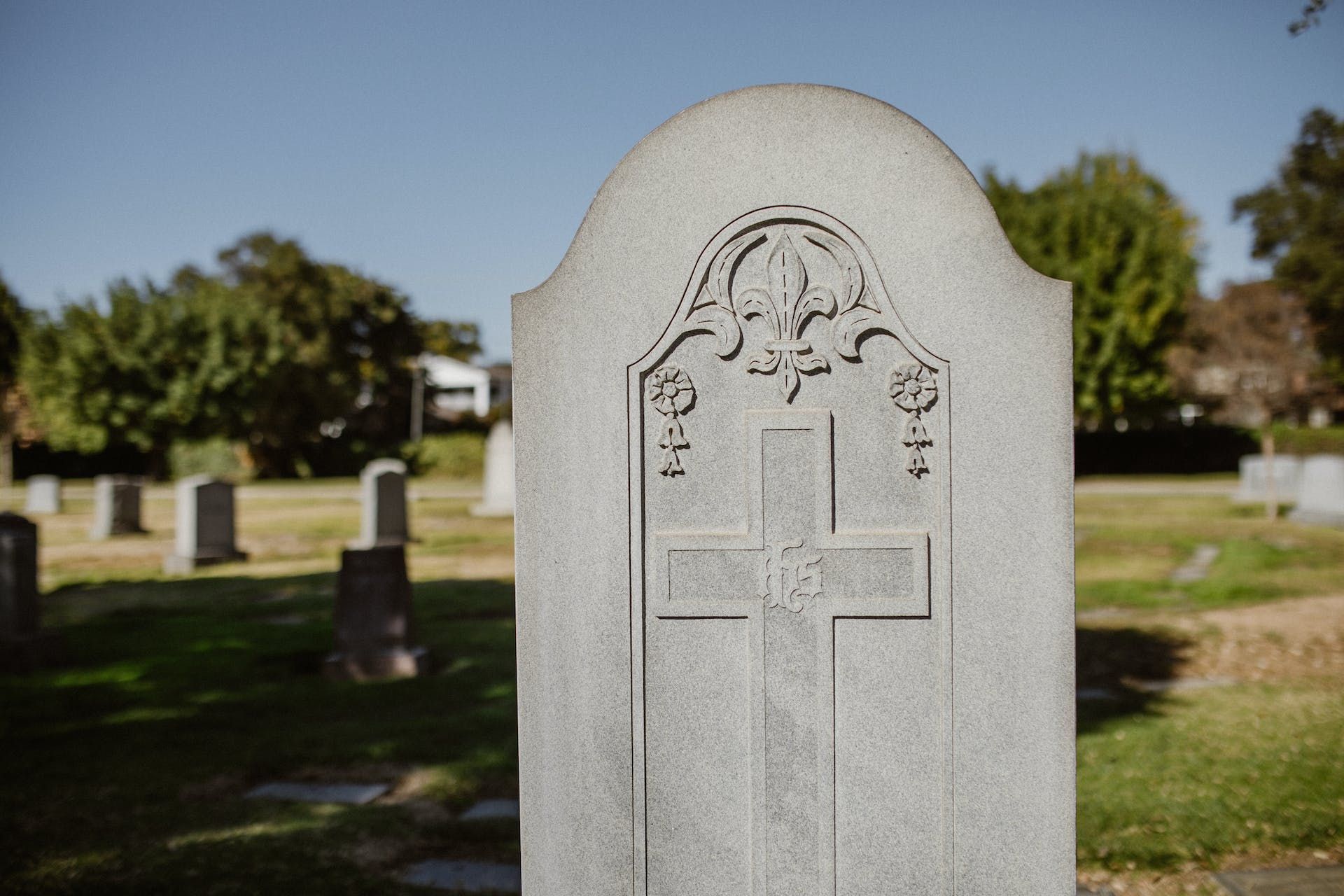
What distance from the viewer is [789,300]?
7.83 feet

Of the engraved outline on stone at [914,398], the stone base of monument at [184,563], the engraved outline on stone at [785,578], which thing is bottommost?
the stone base of monument at [184,563]

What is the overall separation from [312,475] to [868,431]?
41803 mm

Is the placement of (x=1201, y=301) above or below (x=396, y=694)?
above

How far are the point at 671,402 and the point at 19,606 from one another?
7.61 metres

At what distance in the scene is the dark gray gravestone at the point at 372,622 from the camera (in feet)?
24.0

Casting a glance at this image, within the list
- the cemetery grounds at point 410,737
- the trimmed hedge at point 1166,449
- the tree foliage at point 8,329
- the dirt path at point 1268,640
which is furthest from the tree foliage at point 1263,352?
the tree foliage at point 8,329

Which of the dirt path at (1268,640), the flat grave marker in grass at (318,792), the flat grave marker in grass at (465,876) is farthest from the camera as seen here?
the dirt path at (1268,640)

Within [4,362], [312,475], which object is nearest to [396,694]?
[312,475]

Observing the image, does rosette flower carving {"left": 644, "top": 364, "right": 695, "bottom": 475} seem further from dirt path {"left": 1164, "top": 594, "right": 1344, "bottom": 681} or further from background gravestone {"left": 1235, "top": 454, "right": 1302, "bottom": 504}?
background gravestone {"left": 1235, "top": 454, "right": 1302, "bottom": 504}

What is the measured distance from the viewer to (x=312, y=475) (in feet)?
133

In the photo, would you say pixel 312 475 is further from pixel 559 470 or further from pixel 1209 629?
pixel 559 470

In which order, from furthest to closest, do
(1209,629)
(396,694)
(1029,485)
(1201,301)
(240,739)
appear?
(1201,301)
(1209,629)
(396,694)
(240,739)
(1029,485)

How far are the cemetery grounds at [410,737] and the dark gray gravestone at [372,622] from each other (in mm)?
214

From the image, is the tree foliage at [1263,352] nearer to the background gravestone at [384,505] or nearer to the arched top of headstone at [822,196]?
the background gravestone at [384,505]
